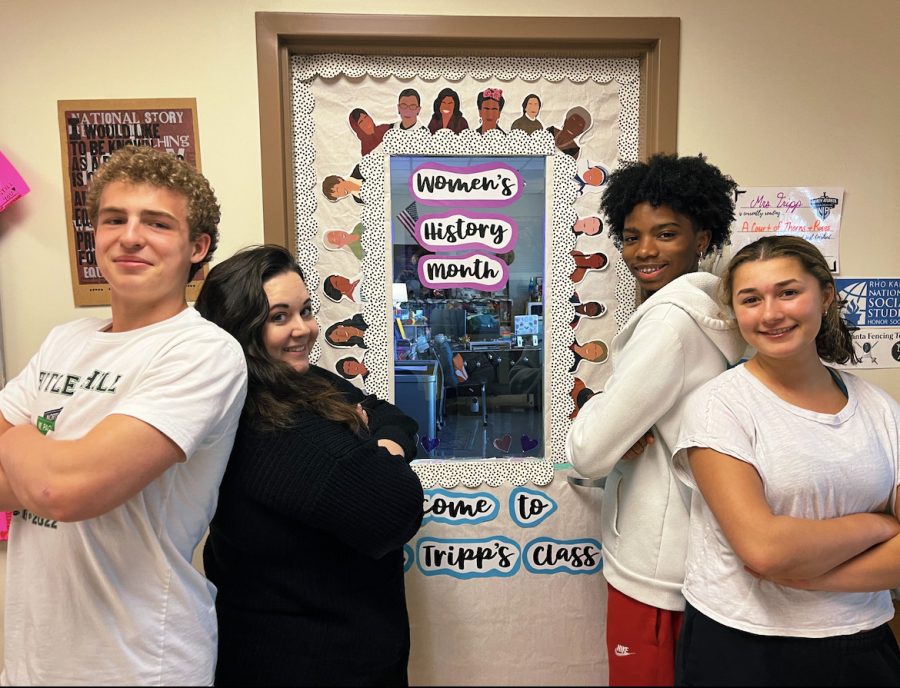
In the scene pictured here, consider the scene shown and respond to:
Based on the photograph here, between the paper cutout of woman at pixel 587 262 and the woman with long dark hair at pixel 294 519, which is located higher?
the paper cutout of woman at pixel 587 262

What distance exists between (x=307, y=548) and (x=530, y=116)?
1275 millimetres

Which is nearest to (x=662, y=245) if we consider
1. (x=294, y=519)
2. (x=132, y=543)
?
(x=294, y=519)

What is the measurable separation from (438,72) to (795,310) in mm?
1114

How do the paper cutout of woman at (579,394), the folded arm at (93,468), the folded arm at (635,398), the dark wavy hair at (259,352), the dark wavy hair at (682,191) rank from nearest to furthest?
1. the folded arm at (93,468)
2. the dark wavy hair at (259,352)
3. the folded arm at (635,398)
4. the dark wavy hair at (682,191)
5. the paper cutout of woman at (579,394)

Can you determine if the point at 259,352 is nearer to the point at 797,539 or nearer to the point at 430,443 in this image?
the point at 430,443

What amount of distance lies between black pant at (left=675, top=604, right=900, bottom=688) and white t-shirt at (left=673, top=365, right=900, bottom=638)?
0.02 m

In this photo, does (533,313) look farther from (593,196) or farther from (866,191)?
(866,191)

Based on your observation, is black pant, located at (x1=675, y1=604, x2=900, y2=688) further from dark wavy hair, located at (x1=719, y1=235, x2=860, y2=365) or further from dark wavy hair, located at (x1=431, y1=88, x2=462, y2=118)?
dark wavy hair, located at (x1=431, y1=88, x2=462, y2=118)

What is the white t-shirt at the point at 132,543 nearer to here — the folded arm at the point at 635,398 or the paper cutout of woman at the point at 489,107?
the folded arm at the point at 635,398

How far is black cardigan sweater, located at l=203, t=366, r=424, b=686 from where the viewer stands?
0.91m

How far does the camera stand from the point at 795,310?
3.09ft

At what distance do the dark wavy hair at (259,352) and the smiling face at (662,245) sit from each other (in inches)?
29.3

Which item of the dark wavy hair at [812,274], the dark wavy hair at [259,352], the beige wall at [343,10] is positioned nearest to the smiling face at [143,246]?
the dark wavy hair at [259,352]

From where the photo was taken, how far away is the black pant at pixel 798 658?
0.92 m
